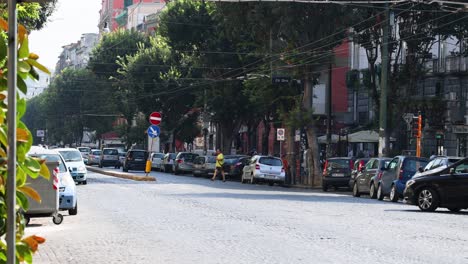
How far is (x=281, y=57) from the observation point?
157ft

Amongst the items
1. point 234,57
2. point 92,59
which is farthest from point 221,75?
point 92,59

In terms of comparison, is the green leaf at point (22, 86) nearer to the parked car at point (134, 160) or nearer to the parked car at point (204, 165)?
the parked car at point (204, 165)

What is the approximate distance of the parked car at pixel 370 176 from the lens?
3641 cm

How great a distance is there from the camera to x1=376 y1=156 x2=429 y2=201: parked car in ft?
112

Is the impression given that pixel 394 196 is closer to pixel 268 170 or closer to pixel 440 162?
pixel 440 162

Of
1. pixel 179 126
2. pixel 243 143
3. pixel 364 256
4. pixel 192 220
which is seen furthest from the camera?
pixel 243 143

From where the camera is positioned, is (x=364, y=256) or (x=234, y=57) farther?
(x=234, y=57)

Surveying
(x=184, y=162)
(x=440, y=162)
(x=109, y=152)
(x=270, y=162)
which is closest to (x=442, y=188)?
(x=440, y=162)

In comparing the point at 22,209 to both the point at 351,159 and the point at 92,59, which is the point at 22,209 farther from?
the point at 92,59

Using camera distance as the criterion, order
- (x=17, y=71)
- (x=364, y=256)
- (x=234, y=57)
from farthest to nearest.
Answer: (x=234, y=57) < (x=364, y=256) < (x=17, y=71)

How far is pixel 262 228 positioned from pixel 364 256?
5.13 meters

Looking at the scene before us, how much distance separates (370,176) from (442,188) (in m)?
10.5

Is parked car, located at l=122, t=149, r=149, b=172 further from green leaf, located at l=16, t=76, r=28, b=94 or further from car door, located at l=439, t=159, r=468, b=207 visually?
green leaf, located at l=16, t=76, r=28, b=94

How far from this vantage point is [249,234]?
1748cm
